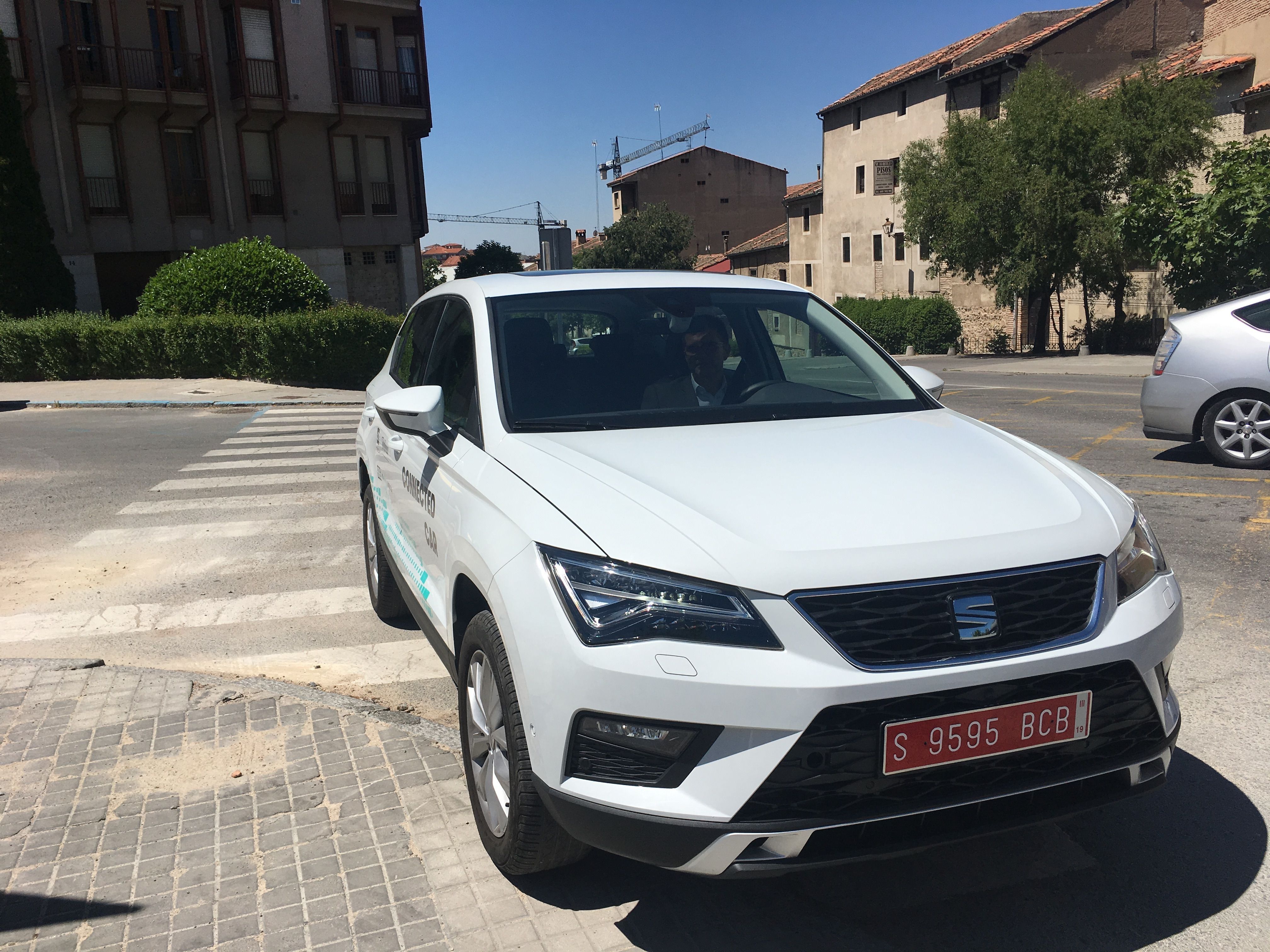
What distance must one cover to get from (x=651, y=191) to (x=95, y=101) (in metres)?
54.0

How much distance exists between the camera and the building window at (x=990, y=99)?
39906mm

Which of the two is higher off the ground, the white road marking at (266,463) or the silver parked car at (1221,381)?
the silver parked car at (1221,381)

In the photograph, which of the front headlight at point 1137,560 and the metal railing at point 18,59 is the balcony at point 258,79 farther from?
the front headlight at point 1137,560

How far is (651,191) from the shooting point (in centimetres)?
7756

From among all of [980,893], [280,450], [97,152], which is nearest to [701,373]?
[980,893]

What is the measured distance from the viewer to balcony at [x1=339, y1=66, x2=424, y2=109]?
102 ft

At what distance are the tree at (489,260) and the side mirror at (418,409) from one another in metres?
69.3

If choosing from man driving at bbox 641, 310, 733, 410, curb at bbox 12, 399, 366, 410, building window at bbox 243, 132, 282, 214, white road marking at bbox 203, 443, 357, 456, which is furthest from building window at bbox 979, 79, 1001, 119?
man driving at bbox 641, 310, 733, 410

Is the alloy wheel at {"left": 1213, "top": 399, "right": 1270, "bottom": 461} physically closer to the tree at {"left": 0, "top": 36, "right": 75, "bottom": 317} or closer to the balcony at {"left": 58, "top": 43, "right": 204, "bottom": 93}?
the tree at {"left": 0, "top": 36, "right": 75, "bottom": 317}

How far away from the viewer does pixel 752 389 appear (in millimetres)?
3984

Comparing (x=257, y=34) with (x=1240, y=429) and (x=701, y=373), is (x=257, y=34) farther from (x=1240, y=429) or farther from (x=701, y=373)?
(x=701, y=373)

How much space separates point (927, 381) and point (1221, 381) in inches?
223

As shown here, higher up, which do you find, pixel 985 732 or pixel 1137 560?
pixel 1137 560

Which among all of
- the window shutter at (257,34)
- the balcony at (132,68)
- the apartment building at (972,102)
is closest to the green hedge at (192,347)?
the balcony at (132,68)
